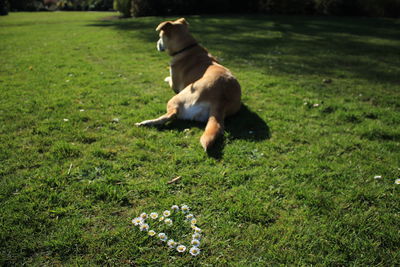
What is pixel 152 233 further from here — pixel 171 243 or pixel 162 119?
pixel 162 119

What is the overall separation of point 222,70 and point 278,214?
8.88ft

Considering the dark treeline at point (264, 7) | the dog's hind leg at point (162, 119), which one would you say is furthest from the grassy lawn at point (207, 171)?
the dark treeline at point (264, 7)

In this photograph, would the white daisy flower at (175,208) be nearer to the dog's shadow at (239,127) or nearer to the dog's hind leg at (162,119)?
the dog's shadow at (239,127)

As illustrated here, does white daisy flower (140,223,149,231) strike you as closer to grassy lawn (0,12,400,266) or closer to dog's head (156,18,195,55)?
grassy lawn (0,12,400,266)

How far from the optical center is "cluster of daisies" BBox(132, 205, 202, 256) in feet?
7.29

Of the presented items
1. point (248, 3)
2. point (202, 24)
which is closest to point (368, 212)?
point (202, 24)

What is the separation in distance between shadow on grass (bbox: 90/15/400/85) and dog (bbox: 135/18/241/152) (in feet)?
9.83

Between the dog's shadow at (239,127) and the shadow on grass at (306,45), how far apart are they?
10.6ft

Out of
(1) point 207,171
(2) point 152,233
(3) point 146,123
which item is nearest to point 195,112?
(3) point 146,123

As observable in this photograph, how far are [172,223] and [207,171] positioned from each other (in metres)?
0.91

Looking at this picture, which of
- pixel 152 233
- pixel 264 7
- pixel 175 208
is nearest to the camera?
pixel 152 233

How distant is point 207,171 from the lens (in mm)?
3199

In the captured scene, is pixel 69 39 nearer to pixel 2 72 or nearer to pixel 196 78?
pixel 2 72

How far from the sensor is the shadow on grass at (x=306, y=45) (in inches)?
295
